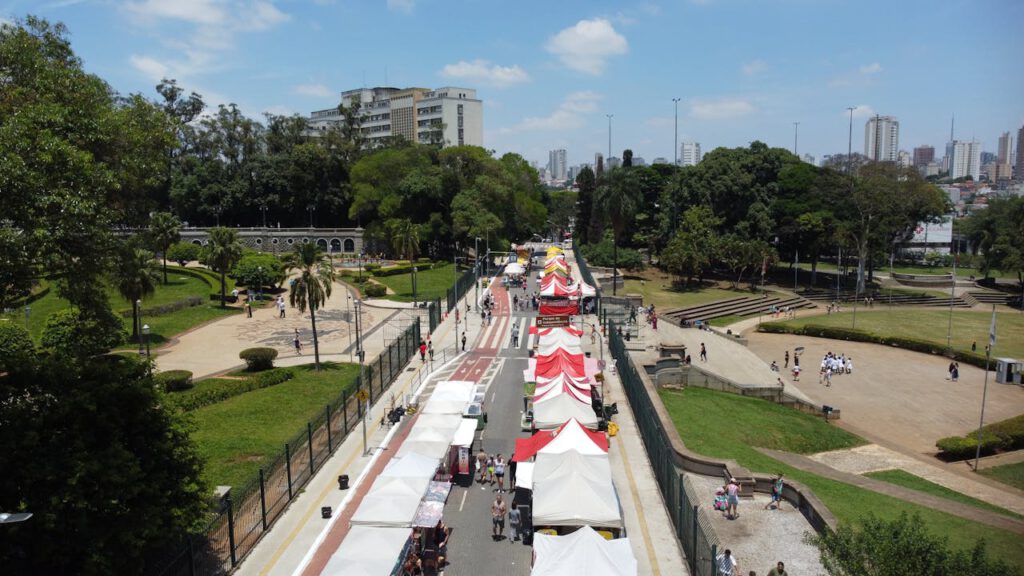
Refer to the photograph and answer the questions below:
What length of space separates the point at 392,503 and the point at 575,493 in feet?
16.4

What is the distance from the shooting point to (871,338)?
54.2 m

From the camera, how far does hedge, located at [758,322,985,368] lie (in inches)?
1906

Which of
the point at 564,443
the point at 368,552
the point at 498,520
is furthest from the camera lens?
the point at 564,443

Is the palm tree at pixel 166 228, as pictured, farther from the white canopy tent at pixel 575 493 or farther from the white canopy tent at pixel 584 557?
the white canopy tent at pixel 584 557

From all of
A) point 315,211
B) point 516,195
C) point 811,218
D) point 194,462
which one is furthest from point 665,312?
point 315,211

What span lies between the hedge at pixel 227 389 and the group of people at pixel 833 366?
32801 mm

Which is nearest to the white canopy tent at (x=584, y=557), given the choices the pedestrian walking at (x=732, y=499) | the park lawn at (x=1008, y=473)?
the pedestrian walking at (x=732, y=499)

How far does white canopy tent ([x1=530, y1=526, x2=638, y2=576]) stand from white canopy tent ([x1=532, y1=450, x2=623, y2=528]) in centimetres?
201

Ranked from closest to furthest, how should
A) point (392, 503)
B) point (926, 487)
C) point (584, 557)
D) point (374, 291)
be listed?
1. point (584, 557)
2. point (392, 503)
3. point (926, 487)
4. point (374, 291)

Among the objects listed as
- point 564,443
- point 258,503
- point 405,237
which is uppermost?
point 405,237

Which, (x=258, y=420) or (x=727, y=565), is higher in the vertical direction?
(x=727, y=565)

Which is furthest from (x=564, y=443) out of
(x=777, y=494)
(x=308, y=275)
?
(x=308, y=275)

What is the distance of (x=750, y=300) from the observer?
2739 inches

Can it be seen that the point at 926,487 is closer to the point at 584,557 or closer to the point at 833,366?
the point at 584,557
